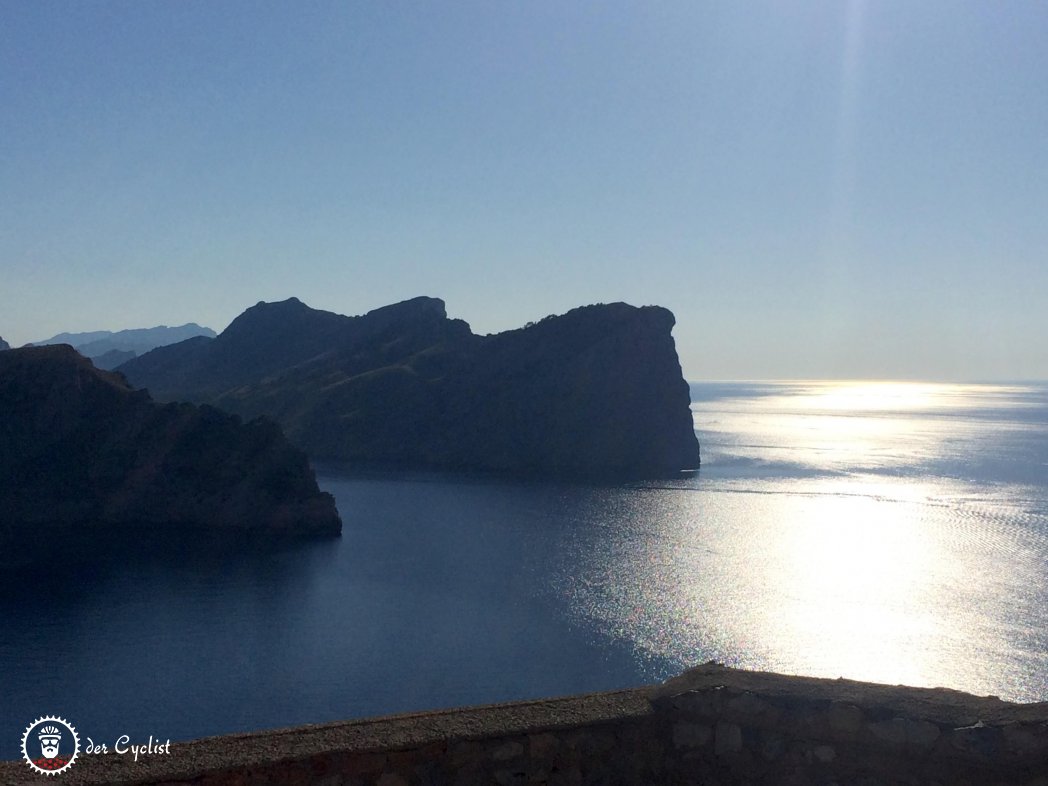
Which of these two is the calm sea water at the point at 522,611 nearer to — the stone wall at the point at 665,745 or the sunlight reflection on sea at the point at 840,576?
the sunlight reflection on sea at the point at 840,576

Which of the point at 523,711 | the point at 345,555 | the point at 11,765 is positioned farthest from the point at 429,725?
the point at 345,555

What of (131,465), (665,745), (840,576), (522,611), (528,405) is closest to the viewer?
(665,745)

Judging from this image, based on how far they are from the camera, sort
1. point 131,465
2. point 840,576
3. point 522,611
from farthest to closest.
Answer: point 131,465 → point 840,576 → point 522,611

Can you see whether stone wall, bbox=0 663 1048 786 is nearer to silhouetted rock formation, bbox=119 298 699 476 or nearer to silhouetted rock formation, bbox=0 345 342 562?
silhouetted rock formation, bbox=0 345 342 562

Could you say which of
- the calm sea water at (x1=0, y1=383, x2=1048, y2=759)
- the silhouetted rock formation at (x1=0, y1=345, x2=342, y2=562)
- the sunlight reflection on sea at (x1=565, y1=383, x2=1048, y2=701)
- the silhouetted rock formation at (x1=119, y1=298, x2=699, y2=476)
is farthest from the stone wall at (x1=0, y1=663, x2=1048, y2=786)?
the silhouetted rock formation at (x1=119, y1=298, x2=699, y2=476)

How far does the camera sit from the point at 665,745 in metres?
7.21

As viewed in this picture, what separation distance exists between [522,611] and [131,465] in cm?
5552

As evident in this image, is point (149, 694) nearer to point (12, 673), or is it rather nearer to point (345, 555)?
point (12, 673)

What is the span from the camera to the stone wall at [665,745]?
6477 millimetres

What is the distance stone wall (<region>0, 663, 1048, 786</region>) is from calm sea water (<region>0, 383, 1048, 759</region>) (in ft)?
110

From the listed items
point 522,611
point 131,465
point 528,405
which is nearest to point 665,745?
point 522,611

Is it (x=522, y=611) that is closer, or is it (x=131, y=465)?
(x=522, y=611)

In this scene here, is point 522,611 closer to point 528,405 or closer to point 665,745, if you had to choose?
point 665,745

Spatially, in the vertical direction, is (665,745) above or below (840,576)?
above
